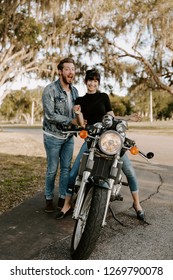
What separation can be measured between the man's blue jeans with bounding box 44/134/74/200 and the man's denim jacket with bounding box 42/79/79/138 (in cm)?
11

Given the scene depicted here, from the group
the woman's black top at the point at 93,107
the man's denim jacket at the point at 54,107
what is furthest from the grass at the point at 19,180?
the woman's black top at the point at 93,107

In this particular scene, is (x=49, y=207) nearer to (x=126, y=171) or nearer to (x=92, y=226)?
(x=126, y=171)

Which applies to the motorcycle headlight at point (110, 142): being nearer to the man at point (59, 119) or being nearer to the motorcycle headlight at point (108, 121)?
the motorcycle headlight at point (108, 121)

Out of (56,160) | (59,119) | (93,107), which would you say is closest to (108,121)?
(93,107)

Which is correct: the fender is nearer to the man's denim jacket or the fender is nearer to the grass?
the man's denim jacket

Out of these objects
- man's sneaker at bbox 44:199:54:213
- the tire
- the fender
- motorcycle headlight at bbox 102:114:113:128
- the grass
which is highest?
motorcycle headlight at bbox 102:114:113:128

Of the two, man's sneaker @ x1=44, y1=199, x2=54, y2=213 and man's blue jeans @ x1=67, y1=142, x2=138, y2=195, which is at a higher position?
man's blue jeans @ x1=67, y1=142, x2=138, y2=195

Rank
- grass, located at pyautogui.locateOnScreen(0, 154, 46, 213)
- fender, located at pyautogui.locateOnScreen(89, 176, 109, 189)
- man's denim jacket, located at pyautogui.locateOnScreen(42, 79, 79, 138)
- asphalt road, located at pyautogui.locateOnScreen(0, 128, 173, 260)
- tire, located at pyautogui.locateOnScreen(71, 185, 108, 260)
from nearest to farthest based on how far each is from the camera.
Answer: tire, located at pyautogui.locateOnScreen(71, 185, 108, 260)
fender, located at pyautogui.locateOnScreen(89, 176, 109, 189)
asphalt road, located at pyautogui.locateOnScreen(0, 128, 173, 260)
man's denim jacket, located at pyautogui.locateOnScreen(42, 79, 79, 138)
grass, located at pyautogui.locateOnScreen(0, 154, 46, 213)

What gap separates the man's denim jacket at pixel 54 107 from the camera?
4.12 metres

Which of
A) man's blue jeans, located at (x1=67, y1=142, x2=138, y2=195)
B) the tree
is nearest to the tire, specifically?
man's blue jeans, located at (x1=67, y1=142, x2=138, y2=195)

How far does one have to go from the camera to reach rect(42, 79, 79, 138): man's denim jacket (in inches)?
162

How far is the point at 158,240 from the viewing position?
3.43 m

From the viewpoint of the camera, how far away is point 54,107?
427 cm
